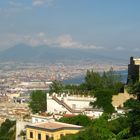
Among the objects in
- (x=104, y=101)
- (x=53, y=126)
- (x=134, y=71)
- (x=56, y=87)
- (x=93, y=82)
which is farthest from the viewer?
(x=56, y=87)

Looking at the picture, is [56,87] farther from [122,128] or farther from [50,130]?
[122,128]

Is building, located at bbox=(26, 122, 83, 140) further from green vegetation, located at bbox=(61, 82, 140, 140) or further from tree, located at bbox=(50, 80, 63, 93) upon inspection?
tree, located at bbox=(50, 80, 63, 93)

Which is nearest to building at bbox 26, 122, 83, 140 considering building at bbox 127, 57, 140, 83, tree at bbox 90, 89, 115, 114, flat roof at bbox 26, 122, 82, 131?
flat roof at bbox 26, 122, 82, 131

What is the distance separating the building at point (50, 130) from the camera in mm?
21039

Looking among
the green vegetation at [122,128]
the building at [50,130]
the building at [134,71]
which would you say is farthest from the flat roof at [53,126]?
the building at [134,71]

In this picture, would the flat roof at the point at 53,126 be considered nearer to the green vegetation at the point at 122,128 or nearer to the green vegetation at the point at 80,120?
the green vegetation at the point at 80,120

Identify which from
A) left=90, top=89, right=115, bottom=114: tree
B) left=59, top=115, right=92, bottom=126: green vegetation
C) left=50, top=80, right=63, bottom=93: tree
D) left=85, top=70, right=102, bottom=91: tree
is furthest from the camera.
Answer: left=50, top=80, right=63, bottom=93: tree

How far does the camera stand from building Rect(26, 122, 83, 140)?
828 inches

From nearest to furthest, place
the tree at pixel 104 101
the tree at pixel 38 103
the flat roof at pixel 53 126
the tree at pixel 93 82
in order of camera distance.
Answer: the flat roof at pixel 53 126 → the tree at pixel 104 101 → the tree at pixel 38 103 → the tree at pixel 93 82

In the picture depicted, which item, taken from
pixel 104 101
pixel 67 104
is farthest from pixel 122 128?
pixel 67 104

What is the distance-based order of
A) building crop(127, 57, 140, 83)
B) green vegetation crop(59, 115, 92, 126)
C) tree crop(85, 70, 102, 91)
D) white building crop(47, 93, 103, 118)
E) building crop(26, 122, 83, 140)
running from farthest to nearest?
1. tree crop(85, 70, 102, 91)
2. white building crop(47, 93, 103, 118)
3. building crop(127, 57, 140, 83)
4. green vegetation crop(59, 115, 92, 126)
5. building crop(26, 122, 83, 140)

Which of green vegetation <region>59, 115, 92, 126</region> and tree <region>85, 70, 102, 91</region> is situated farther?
tree <region>85, 70, 102, 91</region>

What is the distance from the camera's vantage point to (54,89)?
34.4 metres

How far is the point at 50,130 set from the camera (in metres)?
21.1
